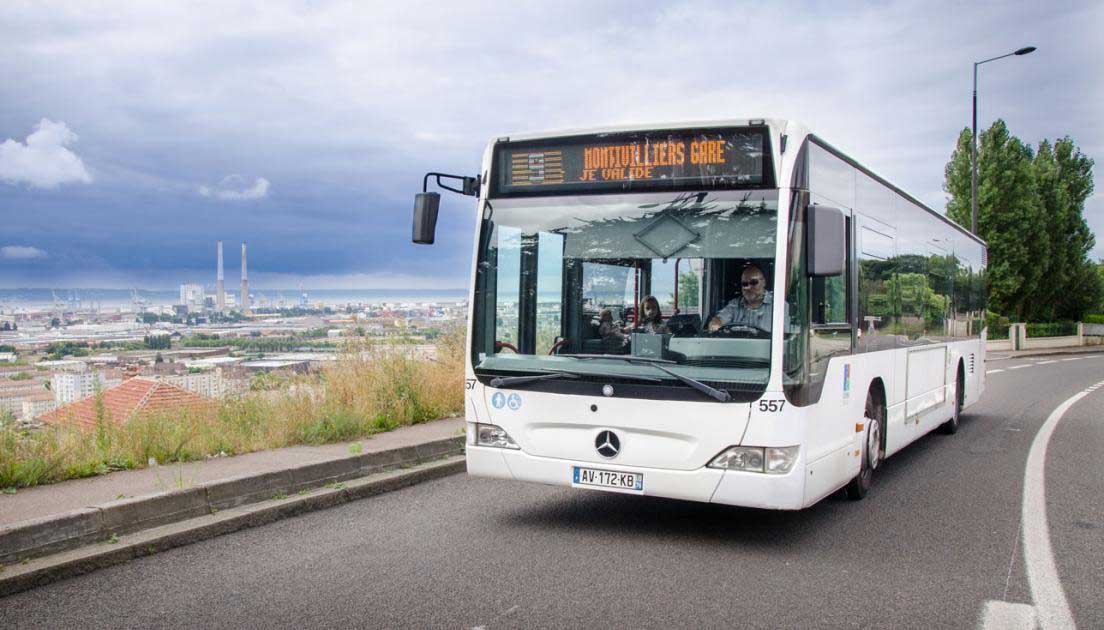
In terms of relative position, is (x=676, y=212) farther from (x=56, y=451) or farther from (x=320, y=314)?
(x=320, y=314)

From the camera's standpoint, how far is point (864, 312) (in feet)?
26.5

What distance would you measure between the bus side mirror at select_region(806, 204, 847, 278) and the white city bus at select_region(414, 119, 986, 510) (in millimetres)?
13

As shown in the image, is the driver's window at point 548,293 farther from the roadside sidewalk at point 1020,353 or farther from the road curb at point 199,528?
the roadside sidewalk at point 1020,353

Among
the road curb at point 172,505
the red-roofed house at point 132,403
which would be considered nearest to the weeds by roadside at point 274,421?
the red-roofed house at point 132,403

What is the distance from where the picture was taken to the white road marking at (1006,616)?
16.2 ft

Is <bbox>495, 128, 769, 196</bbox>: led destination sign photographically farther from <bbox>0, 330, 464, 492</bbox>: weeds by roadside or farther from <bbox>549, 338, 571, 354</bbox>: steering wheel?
<bbox>0, 330, 464, 492</bbox>: weeds by roadside

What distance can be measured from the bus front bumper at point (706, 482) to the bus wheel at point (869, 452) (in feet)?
6.69

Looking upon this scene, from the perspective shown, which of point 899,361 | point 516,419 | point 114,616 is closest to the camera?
point 114,616

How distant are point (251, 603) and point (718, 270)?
3.60 m

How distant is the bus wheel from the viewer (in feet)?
26.8

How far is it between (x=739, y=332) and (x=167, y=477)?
4791 millimetres

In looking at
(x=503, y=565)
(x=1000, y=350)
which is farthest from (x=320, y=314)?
(x=1000, y=350)

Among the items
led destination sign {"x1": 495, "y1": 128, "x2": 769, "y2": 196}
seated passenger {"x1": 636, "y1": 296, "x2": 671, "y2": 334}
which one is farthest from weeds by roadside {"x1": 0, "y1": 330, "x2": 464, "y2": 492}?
seated passenger {"x1": 636, "y1": 296, "x2": 671, "y2": 334}

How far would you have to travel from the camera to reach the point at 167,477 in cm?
790
